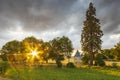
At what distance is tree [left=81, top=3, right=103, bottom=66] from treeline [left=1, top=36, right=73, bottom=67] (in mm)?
6737

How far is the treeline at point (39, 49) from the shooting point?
55106 mm

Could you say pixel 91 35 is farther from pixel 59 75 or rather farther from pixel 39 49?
pixel 59 75

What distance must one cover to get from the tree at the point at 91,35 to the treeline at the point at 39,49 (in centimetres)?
674

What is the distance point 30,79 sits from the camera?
2331 centimetres

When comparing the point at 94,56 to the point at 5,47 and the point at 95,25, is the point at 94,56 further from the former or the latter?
the point at 5,47

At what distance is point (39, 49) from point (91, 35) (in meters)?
17.7

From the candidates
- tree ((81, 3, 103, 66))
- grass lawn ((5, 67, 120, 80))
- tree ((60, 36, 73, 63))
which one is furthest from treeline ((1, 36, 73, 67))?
grass lawn ((5, 67, 120, 80))

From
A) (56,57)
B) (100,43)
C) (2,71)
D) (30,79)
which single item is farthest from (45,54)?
(30,79)

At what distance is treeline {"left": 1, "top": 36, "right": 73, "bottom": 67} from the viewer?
181ft

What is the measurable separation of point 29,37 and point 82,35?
3514 cm

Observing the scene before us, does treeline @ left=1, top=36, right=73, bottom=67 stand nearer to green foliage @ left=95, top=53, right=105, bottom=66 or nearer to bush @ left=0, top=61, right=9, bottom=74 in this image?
green foliage @ left=95, top=53, right=105, bottom=66

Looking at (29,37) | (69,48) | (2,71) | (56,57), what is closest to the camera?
(2,71)

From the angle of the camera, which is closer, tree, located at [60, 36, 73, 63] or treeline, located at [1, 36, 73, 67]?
treeline, located at [1, 36, 73, 67]

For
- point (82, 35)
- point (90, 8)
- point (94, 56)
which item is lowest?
point (94, 56)
